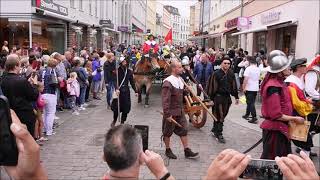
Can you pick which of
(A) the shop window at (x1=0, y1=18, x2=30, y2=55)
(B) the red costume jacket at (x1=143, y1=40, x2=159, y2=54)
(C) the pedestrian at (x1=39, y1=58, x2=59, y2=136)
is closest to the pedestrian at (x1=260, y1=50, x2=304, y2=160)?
(C) the pedestrian at (x1=39, y1=58, x2=59, y2=136)

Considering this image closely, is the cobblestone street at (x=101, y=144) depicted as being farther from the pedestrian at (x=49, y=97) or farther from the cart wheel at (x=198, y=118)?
the pedestrian at (x=49, y=97)

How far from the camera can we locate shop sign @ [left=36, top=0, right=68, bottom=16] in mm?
18027

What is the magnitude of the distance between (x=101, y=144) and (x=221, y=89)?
262 cm

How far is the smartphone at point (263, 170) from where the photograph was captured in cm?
184

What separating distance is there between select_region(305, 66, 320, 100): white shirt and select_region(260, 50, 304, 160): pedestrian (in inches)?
69.9

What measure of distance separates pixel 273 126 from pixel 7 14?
15.5 meters

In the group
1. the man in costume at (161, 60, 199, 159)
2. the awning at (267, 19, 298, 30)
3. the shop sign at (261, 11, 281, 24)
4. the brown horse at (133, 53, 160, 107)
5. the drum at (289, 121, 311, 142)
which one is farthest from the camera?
the shop sign at (261, 11, 281, 24)

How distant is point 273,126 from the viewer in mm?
5219

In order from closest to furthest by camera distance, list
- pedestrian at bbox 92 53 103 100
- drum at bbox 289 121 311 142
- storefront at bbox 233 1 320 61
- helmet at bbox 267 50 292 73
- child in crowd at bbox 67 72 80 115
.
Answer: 1. helmet at bbox 267 50 292 73
2. drum at bbox 289 121 311 142
3. child in crowd at bbox 67 72 80 115
4. pedestrian at bbox 92 53 103 100
5. storefront at bbox 233 1 320 61

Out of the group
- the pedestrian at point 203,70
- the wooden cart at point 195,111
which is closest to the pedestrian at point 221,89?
the wooden cart at point 195,111

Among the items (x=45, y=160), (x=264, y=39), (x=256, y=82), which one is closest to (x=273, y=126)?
(x=45, y=160)

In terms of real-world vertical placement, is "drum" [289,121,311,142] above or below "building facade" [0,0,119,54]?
below

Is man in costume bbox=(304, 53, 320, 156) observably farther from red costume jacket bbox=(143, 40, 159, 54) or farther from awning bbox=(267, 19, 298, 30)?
awning bbox=(267, 19, 298, 30)

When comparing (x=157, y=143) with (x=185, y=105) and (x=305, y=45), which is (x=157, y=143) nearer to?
(x=185, y=105)
